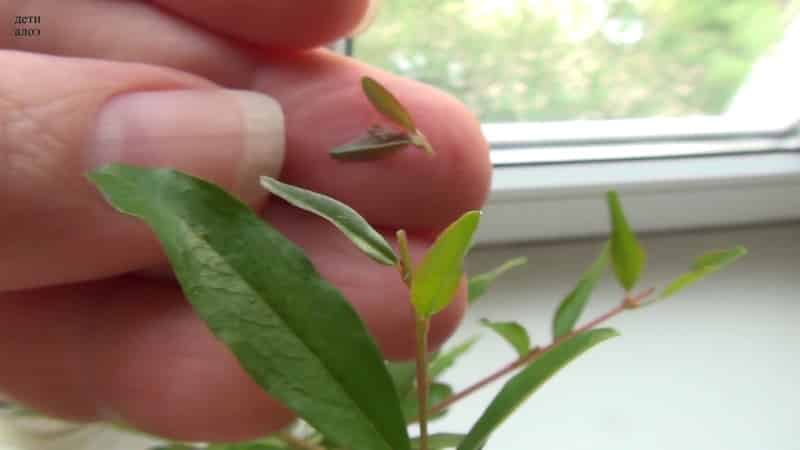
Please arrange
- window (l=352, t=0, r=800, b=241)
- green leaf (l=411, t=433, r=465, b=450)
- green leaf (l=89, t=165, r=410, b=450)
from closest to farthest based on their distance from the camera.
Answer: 1. green leaf (l=89, t=165, r=410, b=450)
2. green leaf (l=411, t=433, r=465, b=450)
3. window (l=352, t=0, r=800, b=241)

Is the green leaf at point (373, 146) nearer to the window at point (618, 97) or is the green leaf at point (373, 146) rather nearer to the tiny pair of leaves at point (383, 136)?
the tiny pair of leaves at point (383, 136)

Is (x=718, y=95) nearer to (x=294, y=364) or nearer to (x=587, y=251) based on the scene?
(x=587, y=251)

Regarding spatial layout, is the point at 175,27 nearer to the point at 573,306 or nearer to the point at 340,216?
the point at 340,216

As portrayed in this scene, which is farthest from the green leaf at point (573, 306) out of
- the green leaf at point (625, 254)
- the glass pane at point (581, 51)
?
the glass pane at point (581, 51)

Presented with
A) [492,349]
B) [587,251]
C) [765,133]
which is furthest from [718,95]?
[492,349]

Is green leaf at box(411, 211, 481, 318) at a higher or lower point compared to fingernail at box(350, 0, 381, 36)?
lower

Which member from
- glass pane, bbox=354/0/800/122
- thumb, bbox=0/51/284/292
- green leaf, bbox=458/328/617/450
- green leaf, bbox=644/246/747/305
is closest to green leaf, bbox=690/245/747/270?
green leaf, bbox=644/246/747/305

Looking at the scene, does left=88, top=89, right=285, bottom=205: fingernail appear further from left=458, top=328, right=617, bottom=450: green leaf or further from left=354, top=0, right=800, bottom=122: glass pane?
left=354, top=0, right=800, bottom=122: glass pane

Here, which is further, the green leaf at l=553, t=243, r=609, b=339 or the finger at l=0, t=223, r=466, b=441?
the green leaf at l=553, t=243, r=609, b=339
